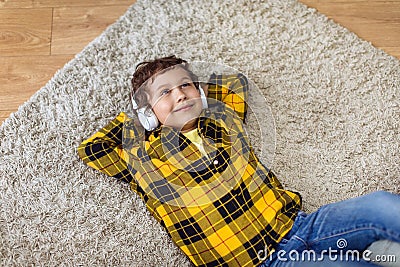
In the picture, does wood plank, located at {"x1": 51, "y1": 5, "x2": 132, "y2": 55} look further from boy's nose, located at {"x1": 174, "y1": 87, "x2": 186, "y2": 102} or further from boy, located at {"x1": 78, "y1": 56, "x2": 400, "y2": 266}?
boy's nose, located at {"x1": 174, "y1": 87, "x2": 186, "y2": 102}

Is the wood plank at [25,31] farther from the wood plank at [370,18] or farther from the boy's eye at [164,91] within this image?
the wood plank at [370,18]

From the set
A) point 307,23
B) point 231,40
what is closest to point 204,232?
point 231,40

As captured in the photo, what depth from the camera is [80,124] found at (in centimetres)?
148

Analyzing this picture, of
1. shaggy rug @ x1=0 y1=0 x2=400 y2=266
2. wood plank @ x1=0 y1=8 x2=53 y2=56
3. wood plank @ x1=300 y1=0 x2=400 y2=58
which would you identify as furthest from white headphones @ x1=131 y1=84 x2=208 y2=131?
wood plank @ x1=300 y1=0 x2=400 y2=58

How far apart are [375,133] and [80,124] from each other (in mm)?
834

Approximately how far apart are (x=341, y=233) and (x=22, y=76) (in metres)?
1.03

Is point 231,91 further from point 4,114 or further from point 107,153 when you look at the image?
point 4,114

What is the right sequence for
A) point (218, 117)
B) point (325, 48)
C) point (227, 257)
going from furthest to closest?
point (325, 48), point (218, 117), point (227, 257)

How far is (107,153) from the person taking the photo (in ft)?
4.41

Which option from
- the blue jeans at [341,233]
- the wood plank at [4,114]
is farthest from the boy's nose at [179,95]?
the wood plank at [4,114]

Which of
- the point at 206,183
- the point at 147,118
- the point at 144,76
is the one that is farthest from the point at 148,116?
the point at 206,183

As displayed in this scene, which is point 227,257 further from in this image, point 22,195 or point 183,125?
point 22,195

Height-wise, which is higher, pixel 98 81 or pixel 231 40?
pixel 231 40

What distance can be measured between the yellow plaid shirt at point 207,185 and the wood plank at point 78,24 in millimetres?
402
